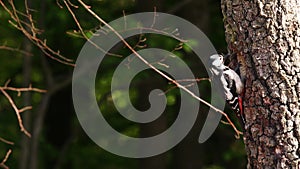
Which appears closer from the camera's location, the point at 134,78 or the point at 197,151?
the point at 134,78

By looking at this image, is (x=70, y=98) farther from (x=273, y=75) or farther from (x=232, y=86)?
(x=273, y=75)

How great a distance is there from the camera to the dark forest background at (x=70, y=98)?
6.77 meters

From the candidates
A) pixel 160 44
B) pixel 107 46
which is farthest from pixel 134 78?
pixel 107 46

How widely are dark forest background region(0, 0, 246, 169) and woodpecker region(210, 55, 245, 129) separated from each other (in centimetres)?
314

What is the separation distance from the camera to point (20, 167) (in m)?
6.75

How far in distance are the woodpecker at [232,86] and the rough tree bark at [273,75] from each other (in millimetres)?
64

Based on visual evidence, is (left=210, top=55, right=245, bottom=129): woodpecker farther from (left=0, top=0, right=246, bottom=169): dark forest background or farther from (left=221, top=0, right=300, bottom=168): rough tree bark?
(left=0, top=0, right=246, bottom=169): dark forest background

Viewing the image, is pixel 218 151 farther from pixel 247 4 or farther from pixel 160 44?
pixel 247 4

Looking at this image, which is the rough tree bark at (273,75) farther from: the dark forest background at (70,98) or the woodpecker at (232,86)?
the dark forest background at (70,98)

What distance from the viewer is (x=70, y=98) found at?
Answer: 8.75 meters

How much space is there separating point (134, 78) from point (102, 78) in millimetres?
476

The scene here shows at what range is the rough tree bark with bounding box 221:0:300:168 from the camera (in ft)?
9.86

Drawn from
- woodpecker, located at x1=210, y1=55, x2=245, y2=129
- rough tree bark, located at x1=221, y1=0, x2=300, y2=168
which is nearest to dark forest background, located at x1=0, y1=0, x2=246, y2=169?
woodpecker, located at x1=210, y1=55, x2=245, y2=129

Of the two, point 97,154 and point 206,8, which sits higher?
point 206,8
